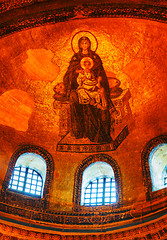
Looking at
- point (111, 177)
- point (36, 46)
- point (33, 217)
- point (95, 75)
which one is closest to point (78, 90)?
point (95, 75)

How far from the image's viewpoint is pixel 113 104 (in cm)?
1964

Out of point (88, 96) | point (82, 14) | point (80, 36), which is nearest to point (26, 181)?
point (88, 96)

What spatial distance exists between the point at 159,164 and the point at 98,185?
2575 mm

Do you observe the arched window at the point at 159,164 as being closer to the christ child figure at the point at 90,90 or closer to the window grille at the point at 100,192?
the window grille at the point at 100,192

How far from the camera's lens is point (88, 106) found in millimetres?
19844

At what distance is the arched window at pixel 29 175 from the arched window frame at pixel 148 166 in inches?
158

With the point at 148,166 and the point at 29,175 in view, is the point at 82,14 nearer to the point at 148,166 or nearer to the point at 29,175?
the point at 148,166

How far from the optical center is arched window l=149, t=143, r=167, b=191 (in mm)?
17594

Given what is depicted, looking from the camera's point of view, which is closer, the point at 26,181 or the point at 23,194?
the point at 23,194

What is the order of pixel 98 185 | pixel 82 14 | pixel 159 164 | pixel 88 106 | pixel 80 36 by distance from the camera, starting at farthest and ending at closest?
pixel 88 106
pixel 80 36
pixel 98 185
pixel 82 14
pixel 159 164

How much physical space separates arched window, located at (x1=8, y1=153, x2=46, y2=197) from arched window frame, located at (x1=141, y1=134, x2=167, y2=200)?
402cm

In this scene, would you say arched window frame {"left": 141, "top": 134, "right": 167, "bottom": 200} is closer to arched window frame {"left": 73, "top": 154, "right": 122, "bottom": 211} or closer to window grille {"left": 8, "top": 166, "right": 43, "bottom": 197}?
arched window frame {"left": 73, "top": 154, "right": 122, "bottom": 211}

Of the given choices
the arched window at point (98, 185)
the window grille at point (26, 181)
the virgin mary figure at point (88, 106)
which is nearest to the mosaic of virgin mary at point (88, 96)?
the virgin mary figure at point (88, 106)

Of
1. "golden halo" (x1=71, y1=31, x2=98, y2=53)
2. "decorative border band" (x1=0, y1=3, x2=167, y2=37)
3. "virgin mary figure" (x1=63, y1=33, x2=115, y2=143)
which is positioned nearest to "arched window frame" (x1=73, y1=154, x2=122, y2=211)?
"virgin mary figure" (x1=63, y1=33, x2=115, y2=143)
